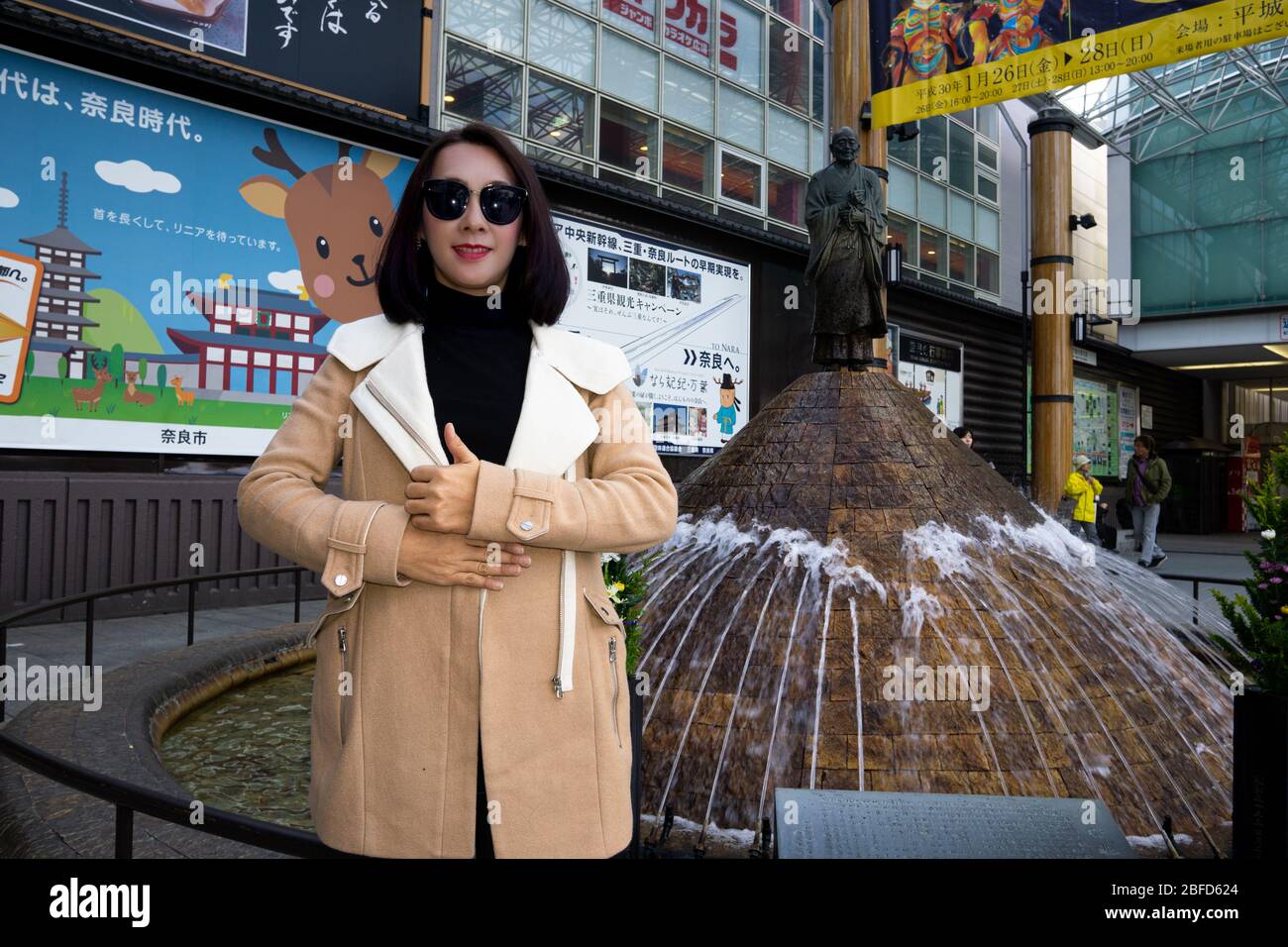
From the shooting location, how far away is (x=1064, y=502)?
16641mm

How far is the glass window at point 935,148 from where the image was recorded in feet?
64.0

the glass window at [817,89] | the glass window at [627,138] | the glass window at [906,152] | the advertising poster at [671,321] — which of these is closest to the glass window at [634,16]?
the glass window at [627,138]

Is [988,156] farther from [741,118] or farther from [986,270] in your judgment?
[741,118]

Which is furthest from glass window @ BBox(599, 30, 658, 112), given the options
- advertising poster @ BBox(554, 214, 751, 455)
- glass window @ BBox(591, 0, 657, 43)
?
advertising poster @ BBox(554, 214, 751, 455)

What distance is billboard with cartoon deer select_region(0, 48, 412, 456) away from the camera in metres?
8.10

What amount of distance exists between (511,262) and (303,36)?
9.43 m

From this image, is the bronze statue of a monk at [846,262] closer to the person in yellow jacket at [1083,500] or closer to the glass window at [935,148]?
the person in yellow jacket at [1083,500]

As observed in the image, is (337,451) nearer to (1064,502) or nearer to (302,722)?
(302,722)

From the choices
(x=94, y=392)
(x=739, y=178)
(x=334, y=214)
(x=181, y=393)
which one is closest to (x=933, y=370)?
(x=739, y=178)

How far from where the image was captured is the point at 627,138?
1351 cm

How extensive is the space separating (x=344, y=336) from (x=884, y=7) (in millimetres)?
11574

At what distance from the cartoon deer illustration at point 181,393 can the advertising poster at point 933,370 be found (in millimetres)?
13028

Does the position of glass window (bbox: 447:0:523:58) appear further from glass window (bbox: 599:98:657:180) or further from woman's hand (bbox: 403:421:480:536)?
woman's hand (bbox: 403:421:480:536)
